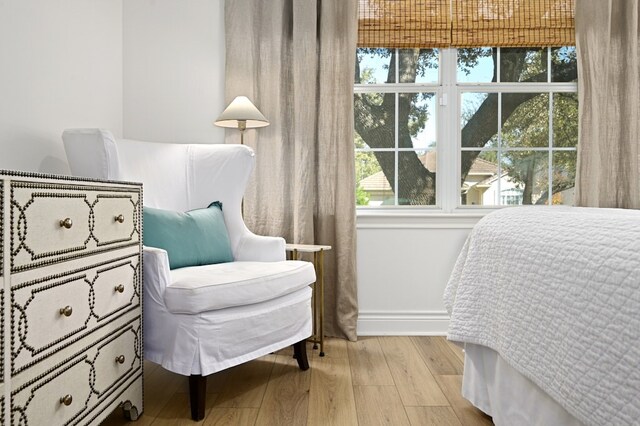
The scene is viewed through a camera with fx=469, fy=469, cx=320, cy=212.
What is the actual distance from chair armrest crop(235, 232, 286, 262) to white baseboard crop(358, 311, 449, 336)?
838mm

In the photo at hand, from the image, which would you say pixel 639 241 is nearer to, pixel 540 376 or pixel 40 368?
pixel 540 376

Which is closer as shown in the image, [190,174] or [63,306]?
[63,306]

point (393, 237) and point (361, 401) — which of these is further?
point (393, 237)

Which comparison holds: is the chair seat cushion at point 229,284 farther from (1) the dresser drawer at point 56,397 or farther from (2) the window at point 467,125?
(2) the window at point 467,125

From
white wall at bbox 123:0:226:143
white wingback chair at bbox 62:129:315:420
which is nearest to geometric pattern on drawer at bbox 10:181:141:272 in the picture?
white wingback chair at bbox 62:129:315:420

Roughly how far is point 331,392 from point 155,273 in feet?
2.80

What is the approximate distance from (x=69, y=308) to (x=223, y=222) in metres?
1.08

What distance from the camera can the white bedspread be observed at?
2.74ft

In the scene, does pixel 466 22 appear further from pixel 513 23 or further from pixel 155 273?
pixel 155 273

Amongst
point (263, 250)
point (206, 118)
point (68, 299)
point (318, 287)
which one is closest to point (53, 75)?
point (206, 118)

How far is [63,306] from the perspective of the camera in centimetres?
122

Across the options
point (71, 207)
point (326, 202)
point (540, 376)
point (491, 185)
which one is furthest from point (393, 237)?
point (71, 207)

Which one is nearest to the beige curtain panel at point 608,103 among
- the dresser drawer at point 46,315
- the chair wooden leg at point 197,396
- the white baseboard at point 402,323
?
the white baseboard at point 402,323

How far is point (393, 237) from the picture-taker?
2.86 meters
